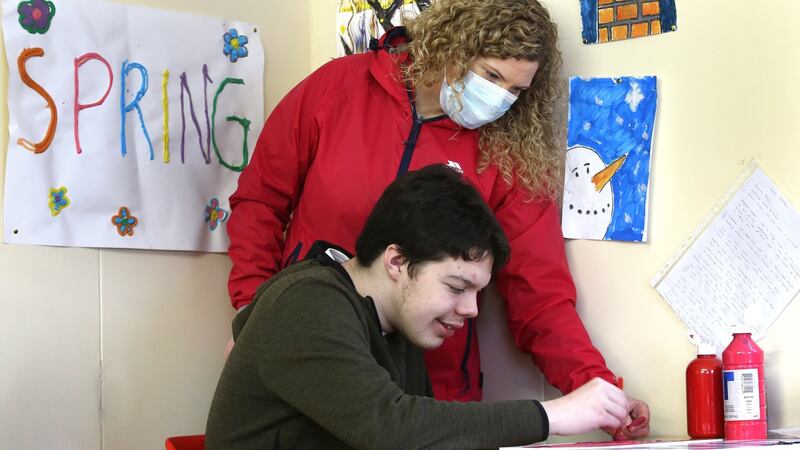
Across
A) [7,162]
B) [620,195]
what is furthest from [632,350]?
[7,162]

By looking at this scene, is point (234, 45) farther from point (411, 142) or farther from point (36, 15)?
point (411, 142)

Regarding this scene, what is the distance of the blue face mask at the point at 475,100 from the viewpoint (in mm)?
2023

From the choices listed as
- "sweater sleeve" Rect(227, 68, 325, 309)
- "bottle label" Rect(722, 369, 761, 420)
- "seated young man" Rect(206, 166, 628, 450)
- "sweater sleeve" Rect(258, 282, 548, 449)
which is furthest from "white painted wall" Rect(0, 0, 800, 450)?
"sweater sleeve" Rect(258, 282, 548, 449)

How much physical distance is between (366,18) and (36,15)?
2.61 feet

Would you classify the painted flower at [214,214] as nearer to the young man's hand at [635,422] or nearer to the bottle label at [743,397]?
the young man's hand at [635,422]

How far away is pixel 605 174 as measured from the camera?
2.08m

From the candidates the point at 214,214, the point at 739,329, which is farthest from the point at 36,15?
the point at 739,329

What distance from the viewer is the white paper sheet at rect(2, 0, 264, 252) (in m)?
2.17

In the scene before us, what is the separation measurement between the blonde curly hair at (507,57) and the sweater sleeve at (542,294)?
0.06 metres

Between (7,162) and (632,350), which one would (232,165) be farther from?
(632,350)

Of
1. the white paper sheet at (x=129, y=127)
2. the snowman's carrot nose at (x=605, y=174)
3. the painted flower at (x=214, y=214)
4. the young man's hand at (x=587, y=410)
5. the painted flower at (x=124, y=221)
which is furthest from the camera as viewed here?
the painted flower at (x=214, y=214)

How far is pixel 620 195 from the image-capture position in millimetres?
2043

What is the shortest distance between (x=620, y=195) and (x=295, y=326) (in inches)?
33.7

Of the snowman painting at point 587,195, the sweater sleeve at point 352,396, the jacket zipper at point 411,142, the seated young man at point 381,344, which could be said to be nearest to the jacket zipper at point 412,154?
the jacket zipper at point 411,142
